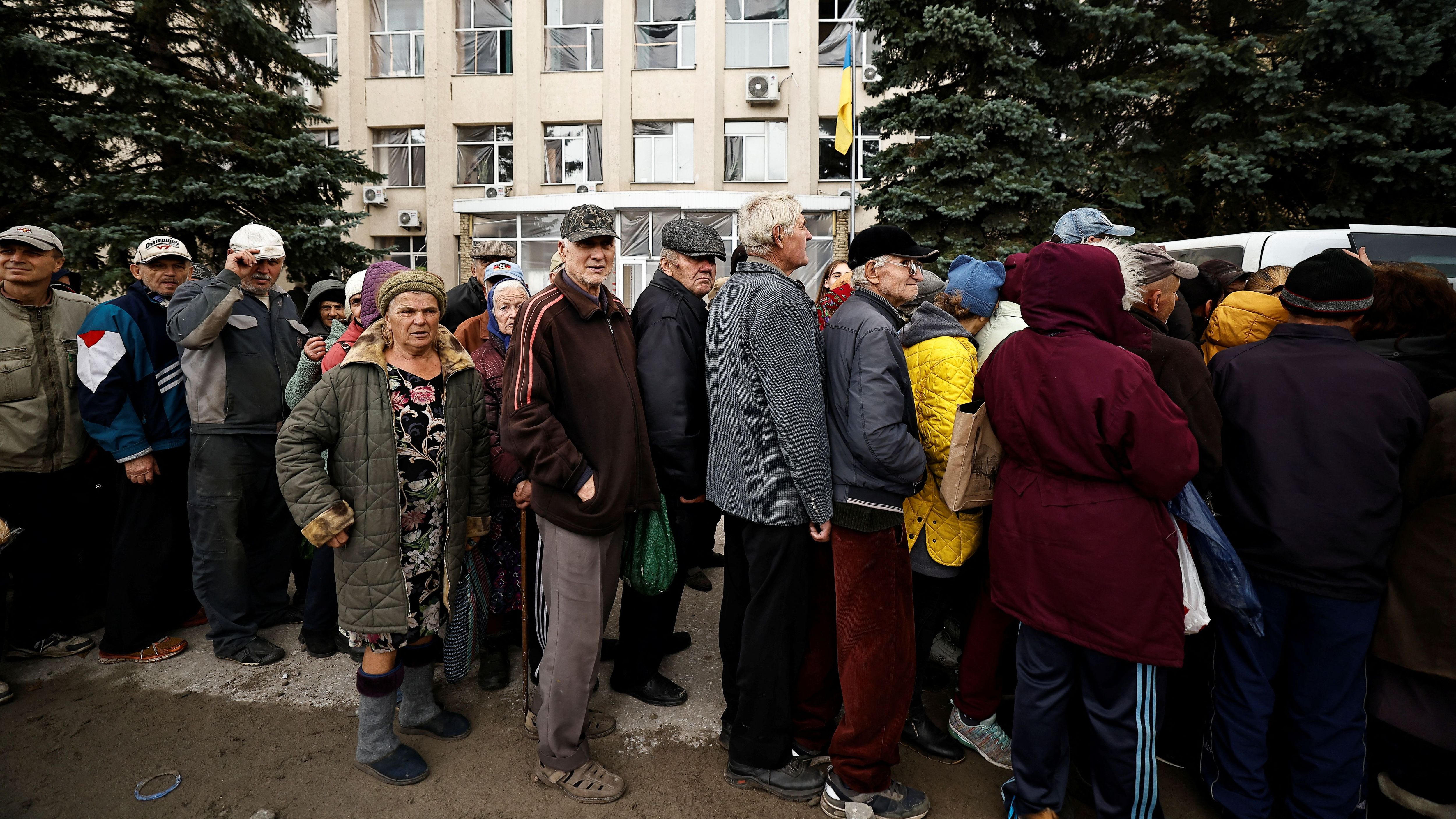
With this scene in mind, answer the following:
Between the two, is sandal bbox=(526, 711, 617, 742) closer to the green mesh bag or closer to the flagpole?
the green mesh bag

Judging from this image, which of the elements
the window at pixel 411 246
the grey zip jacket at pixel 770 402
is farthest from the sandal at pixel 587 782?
the window at pixel 411 246

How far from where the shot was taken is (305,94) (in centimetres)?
1888

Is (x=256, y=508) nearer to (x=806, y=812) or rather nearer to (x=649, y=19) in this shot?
(x=806, y=812)

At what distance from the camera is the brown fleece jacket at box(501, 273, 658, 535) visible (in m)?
2.75

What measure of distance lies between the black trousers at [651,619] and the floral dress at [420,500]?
94 cm

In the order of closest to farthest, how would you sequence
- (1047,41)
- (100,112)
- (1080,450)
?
(1080,450) < (100,112) < (1047,41)

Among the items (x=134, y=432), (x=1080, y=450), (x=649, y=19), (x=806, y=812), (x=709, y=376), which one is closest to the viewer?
(x=1080, y=450)

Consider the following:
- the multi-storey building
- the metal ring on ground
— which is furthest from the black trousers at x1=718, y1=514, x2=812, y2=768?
the multi-storey building

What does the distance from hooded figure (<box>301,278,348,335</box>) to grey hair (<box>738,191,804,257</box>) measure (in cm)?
344

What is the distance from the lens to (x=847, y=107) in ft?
48.7

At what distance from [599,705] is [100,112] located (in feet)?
29.0

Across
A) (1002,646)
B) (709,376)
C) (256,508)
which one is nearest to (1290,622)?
(1002,646)

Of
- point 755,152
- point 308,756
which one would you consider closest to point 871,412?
point 308,756

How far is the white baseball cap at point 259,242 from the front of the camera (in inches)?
155
